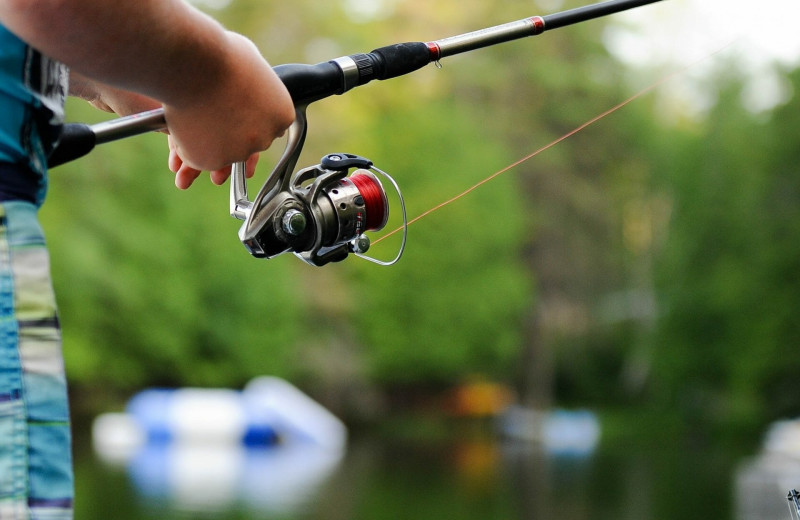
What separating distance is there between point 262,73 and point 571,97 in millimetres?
26306

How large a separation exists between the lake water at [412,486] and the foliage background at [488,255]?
369 centimetres

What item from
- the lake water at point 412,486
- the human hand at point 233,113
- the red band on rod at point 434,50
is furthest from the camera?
the lake water at point 412,486

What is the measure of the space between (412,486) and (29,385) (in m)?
11.5

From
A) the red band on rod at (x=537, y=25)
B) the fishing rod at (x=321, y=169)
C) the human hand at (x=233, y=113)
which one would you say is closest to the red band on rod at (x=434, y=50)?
the fishing rod at (x=321, y=169)

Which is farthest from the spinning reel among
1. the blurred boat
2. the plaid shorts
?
the blurred boat

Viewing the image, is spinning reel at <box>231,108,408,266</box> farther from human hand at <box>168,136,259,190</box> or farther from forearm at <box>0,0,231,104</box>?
forearm at <box>0,0,231,104</box>

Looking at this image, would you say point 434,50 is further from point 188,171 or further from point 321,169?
point 188,171

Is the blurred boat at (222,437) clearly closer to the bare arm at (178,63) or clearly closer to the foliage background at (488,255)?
the foliage background at (488,255)

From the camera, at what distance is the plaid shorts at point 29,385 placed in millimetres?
727

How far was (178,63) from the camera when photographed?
31.6 inches

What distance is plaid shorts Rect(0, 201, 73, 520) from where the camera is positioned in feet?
2.38

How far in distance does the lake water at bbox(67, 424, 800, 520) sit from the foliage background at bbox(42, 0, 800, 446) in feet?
12.1

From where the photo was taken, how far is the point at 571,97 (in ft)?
87.2

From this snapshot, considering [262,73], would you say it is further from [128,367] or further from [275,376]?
[275,376]
